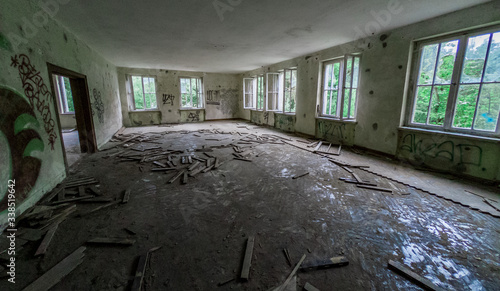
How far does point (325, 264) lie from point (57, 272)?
2411 millimetres

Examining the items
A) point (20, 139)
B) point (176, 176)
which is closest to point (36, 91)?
point (20, 139)

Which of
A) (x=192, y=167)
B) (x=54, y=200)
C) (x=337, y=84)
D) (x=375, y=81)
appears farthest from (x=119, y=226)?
(x=337, y=84)

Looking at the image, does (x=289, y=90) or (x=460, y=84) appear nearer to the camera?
(x=460, y=84)

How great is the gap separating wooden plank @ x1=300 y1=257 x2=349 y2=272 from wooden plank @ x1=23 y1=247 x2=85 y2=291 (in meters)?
2.11

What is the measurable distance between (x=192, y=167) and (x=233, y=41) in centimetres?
370

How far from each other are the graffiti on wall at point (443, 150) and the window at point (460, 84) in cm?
29

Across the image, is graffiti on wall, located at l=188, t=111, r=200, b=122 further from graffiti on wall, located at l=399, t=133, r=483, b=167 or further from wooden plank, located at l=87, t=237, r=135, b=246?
wooden plank, located at l=87, t=237, r=135, b=246

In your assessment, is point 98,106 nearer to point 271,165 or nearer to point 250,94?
point 271,165

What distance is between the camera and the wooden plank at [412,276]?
1639 mm

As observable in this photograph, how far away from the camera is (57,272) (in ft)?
5.89

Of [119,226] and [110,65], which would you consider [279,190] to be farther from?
[110,65]

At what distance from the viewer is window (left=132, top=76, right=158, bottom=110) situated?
10812 millimetres

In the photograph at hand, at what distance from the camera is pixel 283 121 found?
929cm

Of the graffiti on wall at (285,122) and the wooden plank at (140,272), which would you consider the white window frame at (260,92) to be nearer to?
the graffiti on wall at (285,122)
